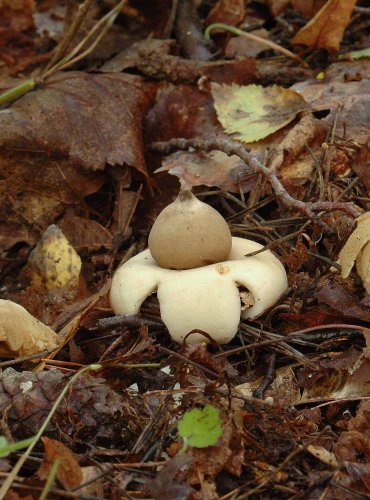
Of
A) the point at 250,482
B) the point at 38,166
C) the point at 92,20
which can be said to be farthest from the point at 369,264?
the point at 92,20

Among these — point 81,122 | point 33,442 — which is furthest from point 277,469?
point 81,122

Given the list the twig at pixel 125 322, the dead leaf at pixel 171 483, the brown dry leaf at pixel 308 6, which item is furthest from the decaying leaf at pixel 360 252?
→ the brown dry leaf at pixel 308 6

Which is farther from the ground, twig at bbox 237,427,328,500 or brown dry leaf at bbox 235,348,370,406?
twig at bbox 237,427,328,500

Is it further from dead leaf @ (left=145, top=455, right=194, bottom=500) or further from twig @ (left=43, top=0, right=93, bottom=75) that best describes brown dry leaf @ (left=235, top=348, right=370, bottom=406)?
twig @ (left=43, top=0, right=93, bottom=75)

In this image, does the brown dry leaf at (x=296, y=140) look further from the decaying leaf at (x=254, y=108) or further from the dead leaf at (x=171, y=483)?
the dead leaf at (x=171, y=483)

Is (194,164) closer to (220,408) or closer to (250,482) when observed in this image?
(220,408)

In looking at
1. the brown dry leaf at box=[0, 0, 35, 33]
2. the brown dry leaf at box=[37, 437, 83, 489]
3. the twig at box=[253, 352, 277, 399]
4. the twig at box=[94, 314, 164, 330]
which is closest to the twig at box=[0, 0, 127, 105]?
the brown dry leaf at box=[0, 0, 35, 33]
